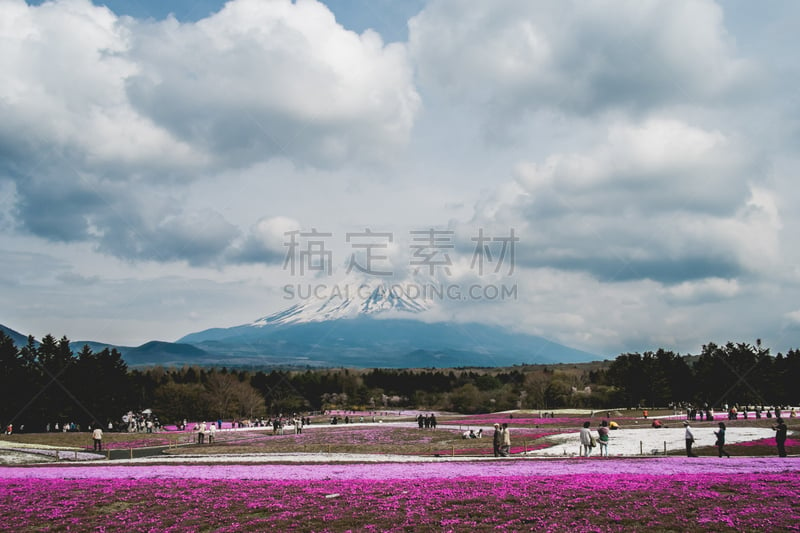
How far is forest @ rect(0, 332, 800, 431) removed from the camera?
88.5 metres

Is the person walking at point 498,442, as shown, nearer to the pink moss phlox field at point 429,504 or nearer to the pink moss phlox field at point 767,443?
the pink moss phlox field at point 429,504

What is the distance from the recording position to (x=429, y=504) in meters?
20.2

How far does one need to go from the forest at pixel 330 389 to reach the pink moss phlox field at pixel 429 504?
228ft

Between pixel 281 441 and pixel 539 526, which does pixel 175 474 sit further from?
pixel 281 441

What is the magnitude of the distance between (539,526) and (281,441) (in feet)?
156

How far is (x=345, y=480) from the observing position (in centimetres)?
2698

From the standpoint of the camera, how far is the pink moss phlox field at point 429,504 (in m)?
17.5

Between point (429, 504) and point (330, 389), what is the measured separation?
159871 mm

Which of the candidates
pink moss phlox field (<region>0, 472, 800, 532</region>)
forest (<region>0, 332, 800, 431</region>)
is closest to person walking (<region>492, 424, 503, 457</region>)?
pink moss phlox field (<region>0, 472, 800, 532</region>)

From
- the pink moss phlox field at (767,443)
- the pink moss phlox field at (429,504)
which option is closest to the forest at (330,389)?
the pink moss phlox field at (429,504)

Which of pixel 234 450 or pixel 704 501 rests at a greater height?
pixel 704 501

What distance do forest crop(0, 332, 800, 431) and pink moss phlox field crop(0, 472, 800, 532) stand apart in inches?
2741

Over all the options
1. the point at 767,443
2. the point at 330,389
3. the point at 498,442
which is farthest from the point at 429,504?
the point at 330,389

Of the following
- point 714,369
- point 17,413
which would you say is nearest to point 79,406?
point 17,413
